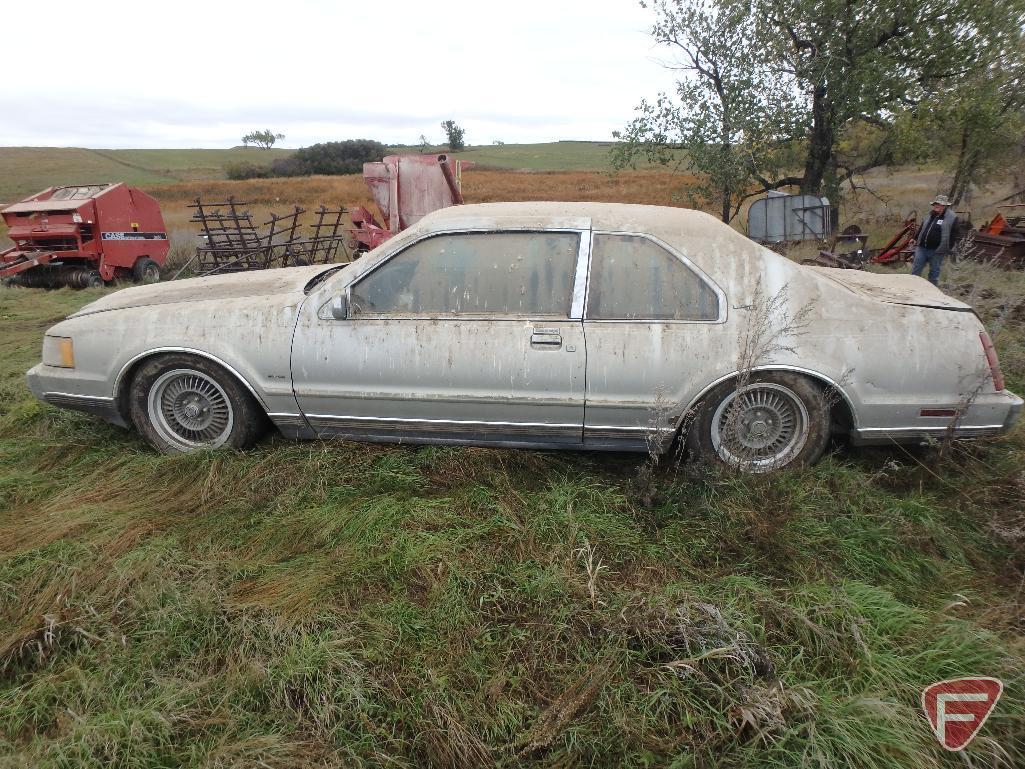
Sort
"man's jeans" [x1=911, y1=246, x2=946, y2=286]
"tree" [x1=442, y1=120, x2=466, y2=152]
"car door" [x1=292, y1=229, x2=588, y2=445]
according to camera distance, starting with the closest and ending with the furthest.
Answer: "car door" [x1=292, y1=229, x2=588, y2=445] → "man's jeans" [x1=911, y1=246, x2=946, y2=286] → "tree" [x1=442, y1=120, x2=466, y2=152]

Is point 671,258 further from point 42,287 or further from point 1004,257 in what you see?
point 42,287

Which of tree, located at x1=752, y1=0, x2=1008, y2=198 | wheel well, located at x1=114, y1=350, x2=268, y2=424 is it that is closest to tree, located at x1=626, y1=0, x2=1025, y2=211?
tree, located at x1=752, y1=0, x2=1008, y2=198

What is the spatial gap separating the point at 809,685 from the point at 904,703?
0.30 meters

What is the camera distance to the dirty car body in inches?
124

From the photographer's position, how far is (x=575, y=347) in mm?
3172

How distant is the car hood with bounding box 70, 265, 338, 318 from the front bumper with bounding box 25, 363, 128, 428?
401mm

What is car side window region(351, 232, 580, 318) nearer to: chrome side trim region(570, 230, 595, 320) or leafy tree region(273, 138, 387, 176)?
chrome side trim region(570, 230, 595, 320)

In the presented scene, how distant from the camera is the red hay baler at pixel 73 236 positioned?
1038 centimetres

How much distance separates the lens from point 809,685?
6.69ft

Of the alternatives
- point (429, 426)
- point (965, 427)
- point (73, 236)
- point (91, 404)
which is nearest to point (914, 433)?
point (965, 427)

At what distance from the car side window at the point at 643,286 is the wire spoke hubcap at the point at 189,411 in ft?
7.22

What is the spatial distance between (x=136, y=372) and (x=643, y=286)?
116 inches

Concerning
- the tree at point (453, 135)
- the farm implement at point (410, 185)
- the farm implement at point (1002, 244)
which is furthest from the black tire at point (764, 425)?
the tree at point (453, 135)

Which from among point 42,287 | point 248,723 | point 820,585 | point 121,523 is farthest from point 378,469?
point 42,287
